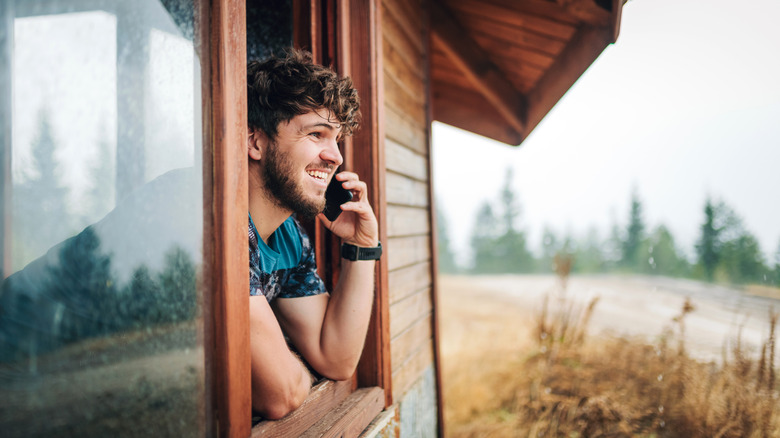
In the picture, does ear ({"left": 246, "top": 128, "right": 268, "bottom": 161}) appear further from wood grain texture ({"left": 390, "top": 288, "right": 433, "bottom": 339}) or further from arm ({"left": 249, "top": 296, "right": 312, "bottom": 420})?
wood grain texture ({"left": 390, "top": 288, "right": 433, "bottom": 339})

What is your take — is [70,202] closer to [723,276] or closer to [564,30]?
[564,30]

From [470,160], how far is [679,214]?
22.3 metres

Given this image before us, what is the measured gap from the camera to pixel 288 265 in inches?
60.3

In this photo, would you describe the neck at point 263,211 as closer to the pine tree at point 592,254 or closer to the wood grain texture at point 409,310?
the wood grain texture at point 409,310

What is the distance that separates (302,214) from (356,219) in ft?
0.84

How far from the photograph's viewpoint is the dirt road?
4.87 metres

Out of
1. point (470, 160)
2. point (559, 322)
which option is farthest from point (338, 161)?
point (470, 160)

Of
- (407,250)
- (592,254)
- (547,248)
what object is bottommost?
(592,254)

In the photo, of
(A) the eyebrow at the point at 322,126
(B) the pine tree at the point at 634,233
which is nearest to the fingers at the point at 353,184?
(A) the eyebrow at the point at 322,126

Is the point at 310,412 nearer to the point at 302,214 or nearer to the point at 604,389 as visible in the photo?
the point at 302,214

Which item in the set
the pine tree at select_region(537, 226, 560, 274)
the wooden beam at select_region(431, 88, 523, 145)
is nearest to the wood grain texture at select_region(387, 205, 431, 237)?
the wooden beam at select_region(431, 88, 523, 145)

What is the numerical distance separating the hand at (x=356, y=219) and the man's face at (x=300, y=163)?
0.36ft

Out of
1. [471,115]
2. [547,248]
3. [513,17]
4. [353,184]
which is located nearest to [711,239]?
[471,115]

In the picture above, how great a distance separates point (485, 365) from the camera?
6.61 meters
